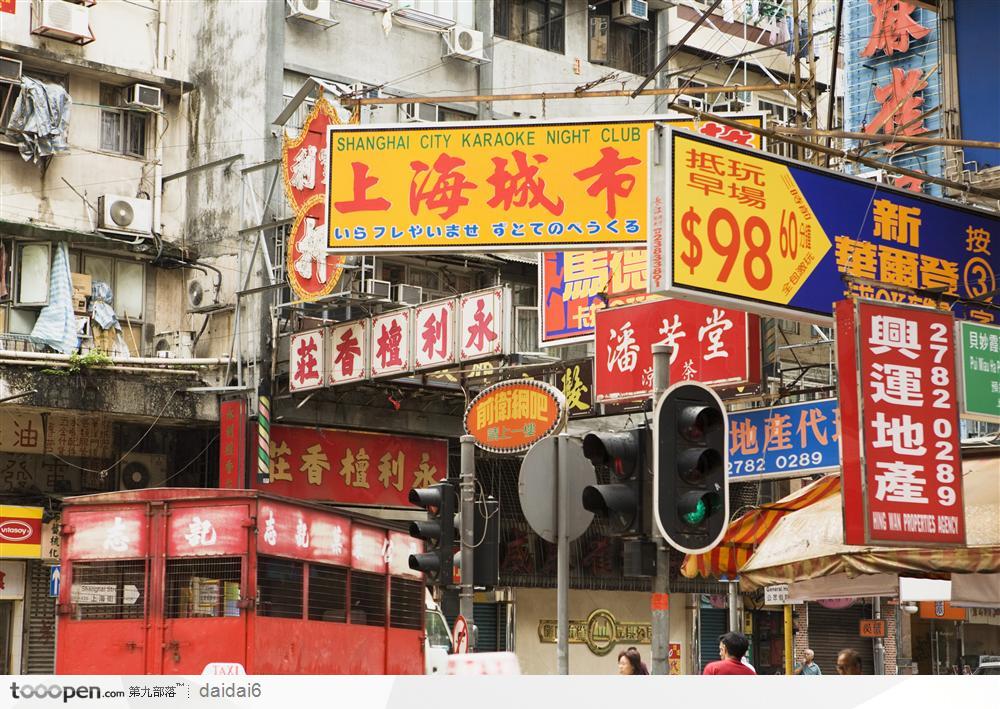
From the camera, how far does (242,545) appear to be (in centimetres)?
1359

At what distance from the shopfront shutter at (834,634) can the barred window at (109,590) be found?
1934cm

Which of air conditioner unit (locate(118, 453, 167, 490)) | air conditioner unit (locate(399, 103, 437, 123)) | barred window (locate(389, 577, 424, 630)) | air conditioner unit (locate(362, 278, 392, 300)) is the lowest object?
barred window (locate(389, 577, 424, 630))

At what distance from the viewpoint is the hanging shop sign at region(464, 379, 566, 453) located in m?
16.5

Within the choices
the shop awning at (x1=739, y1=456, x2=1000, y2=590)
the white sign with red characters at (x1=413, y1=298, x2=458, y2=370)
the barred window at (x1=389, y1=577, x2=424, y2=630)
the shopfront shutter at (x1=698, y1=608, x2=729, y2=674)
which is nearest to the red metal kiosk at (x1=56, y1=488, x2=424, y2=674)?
the barred window at (x1=389, y1=577, x2=424, y2=630)

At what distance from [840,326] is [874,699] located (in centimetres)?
466

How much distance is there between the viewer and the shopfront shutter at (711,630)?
28.9 meters

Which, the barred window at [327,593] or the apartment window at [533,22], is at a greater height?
the apartment window at [533,22]

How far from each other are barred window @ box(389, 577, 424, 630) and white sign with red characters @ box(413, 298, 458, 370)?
13.7 feet

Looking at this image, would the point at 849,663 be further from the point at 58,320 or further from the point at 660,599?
the point at 58,320

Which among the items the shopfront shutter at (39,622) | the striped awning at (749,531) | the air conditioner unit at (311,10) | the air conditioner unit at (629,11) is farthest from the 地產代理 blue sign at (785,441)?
the air conditioner unit at (629,11)

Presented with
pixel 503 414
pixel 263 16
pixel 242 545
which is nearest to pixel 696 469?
pixel 242 545

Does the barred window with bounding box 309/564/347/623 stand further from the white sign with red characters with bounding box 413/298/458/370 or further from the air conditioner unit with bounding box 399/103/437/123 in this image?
the air conditioner unit with bounding box 399/103/437/123

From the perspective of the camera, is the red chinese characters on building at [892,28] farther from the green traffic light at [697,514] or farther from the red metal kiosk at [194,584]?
the green traffic light at [697,514]

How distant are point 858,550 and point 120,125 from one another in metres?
17.3
